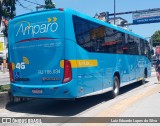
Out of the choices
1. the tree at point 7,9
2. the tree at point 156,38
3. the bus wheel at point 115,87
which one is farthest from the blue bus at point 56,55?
the tree at point 156,38

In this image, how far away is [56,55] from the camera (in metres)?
8.84

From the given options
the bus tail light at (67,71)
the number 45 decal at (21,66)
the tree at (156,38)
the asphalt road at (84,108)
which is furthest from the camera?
the tree at (156,38)

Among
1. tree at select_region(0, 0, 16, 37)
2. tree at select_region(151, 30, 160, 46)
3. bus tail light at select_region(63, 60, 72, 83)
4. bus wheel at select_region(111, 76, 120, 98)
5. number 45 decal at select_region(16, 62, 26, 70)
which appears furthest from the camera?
tree at select_region(151, 30, 160, 46)

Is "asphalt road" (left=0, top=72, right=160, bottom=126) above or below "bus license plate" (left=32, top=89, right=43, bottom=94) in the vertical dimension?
below

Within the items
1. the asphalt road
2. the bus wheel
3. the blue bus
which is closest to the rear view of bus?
the blue bus

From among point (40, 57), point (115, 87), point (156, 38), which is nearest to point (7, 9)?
point (40, 57)

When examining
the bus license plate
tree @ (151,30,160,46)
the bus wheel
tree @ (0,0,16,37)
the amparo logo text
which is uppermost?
tree @ (151,30,160,46)

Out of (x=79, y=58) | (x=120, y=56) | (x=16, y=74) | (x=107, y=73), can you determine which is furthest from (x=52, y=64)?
(x=120, y=56)

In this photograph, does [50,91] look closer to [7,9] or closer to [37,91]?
[37,91]

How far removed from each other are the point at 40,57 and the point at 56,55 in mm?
579

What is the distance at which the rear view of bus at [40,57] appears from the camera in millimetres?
8781

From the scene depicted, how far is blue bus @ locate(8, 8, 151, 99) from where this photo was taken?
8.77 metres

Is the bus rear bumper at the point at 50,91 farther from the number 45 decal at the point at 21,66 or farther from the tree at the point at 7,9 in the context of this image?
the tree at the point at 7,9

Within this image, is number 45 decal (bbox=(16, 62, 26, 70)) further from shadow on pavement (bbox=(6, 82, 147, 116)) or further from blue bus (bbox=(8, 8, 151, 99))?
shadow on pavement (bbox=(6, 82, 147, 116))
